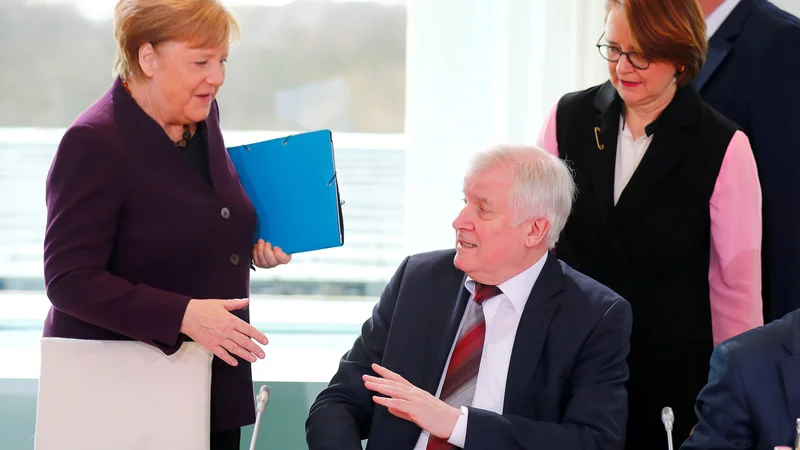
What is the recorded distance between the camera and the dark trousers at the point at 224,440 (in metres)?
2.09

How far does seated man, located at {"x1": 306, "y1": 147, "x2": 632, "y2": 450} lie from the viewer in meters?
1.85

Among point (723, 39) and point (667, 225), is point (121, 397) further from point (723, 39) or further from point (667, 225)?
point (723, 39)

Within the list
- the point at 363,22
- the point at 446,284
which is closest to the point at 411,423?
the point at 446,284

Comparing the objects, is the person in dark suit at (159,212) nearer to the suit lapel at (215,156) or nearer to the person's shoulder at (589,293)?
the suit lapel at (215,156)

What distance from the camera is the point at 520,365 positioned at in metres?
1.88

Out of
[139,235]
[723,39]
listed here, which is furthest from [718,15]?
[139,235]

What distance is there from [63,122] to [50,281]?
7.53 ft

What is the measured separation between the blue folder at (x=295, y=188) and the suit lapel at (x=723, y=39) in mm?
1045

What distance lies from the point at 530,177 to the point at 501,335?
0.35 meters

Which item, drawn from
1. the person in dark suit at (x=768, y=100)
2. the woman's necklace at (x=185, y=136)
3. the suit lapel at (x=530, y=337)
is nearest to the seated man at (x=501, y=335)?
the suit lapel at (x=530, y=337)

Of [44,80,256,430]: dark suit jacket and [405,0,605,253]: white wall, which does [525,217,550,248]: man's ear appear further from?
[405,0,605,253]: white wall

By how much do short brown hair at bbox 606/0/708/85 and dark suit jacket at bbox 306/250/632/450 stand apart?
22.5 inches

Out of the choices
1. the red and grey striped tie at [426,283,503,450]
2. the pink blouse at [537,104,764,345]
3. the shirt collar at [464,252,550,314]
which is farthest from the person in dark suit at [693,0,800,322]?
the red and grey striped tie at [426,283,503,450]

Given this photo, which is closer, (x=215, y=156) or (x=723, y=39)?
(x=215, y=156)
